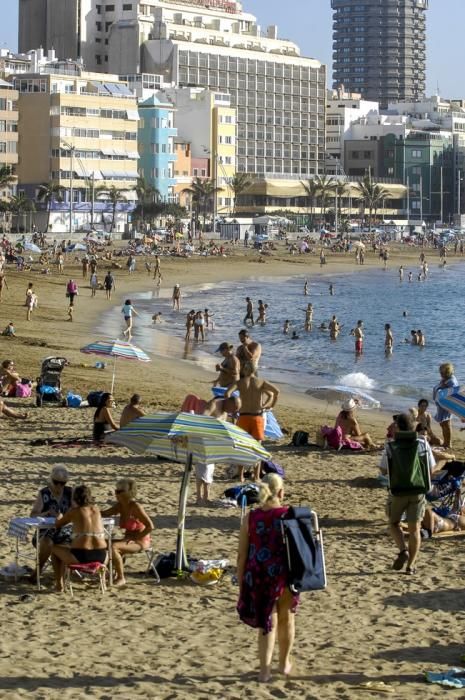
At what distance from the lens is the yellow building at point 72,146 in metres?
92.4

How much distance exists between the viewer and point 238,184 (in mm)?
119812

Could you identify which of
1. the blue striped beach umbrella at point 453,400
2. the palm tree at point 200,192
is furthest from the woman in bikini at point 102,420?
the palm tree at point 200,192

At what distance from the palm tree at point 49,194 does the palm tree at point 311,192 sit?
4270 cm

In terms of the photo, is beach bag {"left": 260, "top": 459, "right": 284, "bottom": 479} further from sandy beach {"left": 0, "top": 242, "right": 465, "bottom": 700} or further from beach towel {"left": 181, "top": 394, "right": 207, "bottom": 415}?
beach towel {"left": 181, "top": 394, "right": 207, "bottom": 415}

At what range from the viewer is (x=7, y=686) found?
7.44 m

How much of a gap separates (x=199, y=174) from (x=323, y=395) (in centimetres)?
9848

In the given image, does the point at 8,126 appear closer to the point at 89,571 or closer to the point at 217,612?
the point at 89,571

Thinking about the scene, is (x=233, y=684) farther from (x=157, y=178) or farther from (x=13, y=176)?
(x=157, y=178)

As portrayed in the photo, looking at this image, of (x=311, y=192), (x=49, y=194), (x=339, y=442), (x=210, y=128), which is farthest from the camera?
(x=311, y=192)

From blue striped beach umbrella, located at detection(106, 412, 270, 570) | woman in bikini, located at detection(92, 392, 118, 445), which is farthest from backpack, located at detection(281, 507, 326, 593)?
woman in bikini, located at detection(92, 392, 118, 445)

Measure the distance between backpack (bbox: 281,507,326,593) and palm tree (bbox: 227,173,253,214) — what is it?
371 feet

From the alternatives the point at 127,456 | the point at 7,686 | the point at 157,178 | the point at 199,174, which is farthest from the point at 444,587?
the point at 199,174

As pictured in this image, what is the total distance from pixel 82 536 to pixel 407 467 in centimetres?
249

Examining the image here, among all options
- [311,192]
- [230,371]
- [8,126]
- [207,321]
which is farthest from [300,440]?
[311,192]
